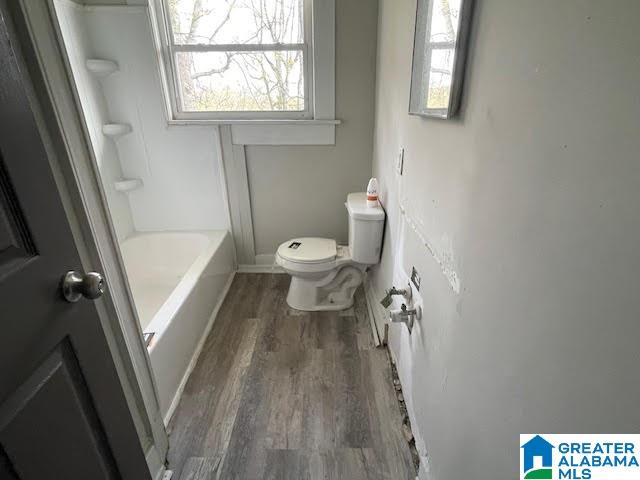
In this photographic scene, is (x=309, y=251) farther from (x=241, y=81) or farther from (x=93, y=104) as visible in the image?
(x=93, y=104)

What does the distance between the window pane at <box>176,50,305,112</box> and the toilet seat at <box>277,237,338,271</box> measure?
3.11ft

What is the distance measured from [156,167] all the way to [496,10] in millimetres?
2267

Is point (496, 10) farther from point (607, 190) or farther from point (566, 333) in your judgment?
point (566, 333)

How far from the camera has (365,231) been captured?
6.13 feet

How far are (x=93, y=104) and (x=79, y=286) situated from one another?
1858 millimetres

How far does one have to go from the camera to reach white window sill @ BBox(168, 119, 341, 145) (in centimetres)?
221

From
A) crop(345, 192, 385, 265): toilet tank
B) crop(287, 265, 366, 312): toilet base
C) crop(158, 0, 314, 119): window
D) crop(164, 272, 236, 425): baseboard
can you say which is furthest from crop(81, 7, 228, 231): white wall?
crop(345, 192, 385, 265): toilet tank

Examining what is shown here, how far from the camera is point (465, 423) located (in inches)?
32.7

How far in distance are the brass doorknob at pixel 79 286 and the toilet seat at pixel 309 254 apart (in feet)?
4.24

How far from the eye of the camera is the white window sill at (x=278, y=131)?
2205 millimetres

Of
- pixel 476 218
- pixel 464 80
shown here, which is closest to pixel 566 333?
pixel 476 218

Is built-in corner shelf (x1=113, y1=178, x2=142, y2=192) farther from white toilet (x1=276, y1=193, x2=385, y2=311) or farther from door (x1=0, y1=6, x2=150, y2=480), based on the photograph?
door (x1=0, y1=6, x2=150, y2=480)

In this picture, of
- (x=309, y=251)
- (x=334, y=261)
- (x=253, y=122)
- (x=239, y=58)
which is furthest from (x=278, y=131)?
(x=334, y=261)

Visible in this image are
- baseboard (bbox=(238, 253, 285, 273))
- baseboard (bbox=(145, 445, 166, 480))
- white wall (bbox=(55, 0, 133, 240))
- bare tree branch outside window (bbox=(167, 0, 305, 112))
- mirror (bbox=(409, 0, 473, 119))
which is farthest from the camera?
baseboard (bbox=(238, 253, 285, 273))
